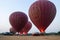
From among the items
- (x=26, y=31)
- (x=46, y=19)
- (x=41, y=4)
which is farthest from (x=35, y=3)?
(x=26, y=31)

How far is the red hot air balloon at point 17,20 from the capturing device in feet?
218

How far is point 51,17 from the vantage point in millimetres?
53312

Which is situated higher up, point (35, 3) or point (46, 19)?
point (35, 3)

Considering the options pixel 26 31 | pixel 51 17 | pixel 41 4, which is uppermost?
pixel 41 4

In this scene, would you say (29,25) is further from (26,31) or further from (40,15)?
(40,15)

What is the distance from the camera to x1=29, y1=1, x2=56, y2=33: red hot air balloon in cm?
5288

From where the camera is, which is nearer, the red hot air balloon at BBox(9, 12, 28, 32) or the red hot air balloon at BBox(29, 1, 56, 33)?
the red hot air balloon at BBox(29, 1, 56, 33)

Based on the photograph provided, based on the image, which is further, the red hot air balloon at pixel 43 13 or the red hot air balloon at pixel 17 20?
the red hot air balloon at pixel 17 20

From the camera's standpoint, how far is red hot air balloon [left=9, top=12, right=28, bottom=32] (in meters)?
66.6

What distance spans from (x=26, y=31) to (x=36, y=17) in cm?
2885

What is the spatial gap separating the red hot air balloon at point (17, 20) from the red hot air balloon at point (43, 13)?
1416cm

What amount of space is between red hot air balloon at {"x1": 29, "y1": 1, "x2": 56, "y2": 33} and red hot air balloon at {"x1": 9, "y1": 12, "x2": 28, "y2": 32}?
14.2m

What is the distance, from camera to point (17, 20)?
220ft

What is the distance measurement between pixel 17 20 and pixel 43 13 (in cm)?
1642
